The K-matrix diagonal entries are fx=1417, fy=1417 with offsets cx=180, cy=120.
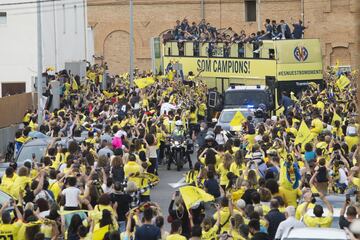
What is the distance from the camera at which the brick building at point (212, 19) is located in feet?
251

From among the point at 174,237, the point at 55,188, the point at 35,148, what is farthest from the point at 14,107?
the point at 174,237

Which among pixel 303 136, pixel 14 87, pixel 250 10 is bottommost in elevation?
pixel 303 136

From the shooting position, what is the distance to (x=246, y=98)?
4216cm

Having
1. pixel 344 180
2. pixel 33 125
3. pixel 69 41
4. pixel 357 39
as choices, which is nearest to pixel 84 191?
pixel 344 180

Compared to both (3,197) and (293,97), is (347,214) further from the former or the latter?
(293,97)

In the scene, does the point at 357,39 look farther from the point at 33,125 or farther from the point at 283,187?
the point at 33,125

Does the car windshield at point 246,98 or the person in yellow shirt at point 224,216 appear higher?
the car windshield at point 246,98

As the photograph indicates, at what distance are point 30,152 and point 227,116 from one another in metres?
9.70

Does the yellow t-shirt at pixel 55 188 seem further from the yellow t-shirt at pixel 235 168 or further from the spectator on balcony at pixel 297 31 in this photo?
the spectator on balcony at pixel 297 31

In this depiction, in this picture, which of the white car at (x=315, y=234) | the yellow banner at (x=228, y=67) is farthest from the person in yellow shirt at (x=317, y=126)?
the yellow banner at (x=228, y=67)

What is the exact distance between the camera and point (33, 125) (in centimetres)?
3559

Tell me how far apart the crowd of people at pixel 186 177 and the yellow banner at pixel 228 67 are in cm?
869

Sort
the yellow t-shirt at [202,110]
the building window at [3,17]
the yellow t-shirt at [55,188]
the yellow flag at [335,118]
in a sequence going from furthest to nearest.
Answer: the building window at [3,17], the yellow t-shirt at [202,110], the yellow flag at [335,118], the yellow t-shirt at [55,188]

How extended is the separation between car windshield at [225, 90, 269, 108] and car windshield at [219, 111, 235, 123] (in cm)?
322
